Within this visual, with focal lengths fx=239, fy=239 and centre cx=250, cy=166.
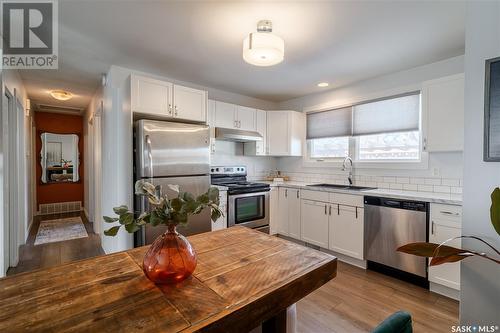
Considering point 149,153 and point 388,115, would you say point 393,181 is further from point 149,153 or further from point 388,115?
point 149,153

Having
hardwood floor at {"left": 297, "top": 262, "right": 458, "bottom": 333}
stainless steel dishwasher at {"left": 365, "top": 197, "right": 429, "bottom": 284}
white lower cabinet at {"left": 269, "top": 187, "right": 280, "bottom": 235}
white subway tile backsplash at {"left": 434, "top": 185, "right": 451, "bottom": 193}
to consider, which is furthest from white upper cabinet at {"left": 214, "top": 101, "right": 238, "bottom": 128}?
white subway tile backsplash at {"left": 434, "top": 185, "right": 451, "bottom": 193}

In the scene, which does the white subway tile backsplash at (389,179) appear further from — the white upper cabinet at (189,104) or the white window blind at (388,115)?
the white upper cabinet at (189,104)

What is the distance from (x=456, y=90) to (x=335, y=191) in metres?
1.60

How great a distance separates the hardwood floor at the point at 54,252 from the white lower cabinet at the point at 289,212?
8.86ft

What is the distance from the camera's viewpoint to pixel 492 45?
1378 millimetres

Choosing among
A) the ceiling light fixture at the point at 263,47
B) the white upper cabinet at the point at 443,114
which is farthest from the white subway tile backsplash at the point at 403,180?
the ceiling light fixture at the point at 263,47

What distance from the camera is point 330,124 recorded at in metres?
3.83

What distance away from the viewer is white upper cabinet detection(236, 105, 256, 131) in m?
3.78

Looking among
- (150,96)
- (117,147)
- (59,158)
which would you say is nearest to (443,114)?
(150,96)

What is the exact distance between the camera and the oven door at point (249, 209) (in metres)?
3.22

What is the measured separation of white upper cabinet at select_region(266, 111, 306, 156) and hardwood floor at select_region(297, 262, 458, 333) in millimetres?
2151

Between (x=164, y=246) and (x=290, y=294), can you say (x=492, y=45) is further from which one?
(x=164, y=246)

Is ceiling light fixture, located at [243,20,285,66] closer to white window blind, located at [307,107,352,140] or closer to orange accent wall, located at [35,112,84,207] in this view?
white window blind, located at [307,107,352,140]

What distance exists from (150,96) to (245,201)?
70.5 inches
